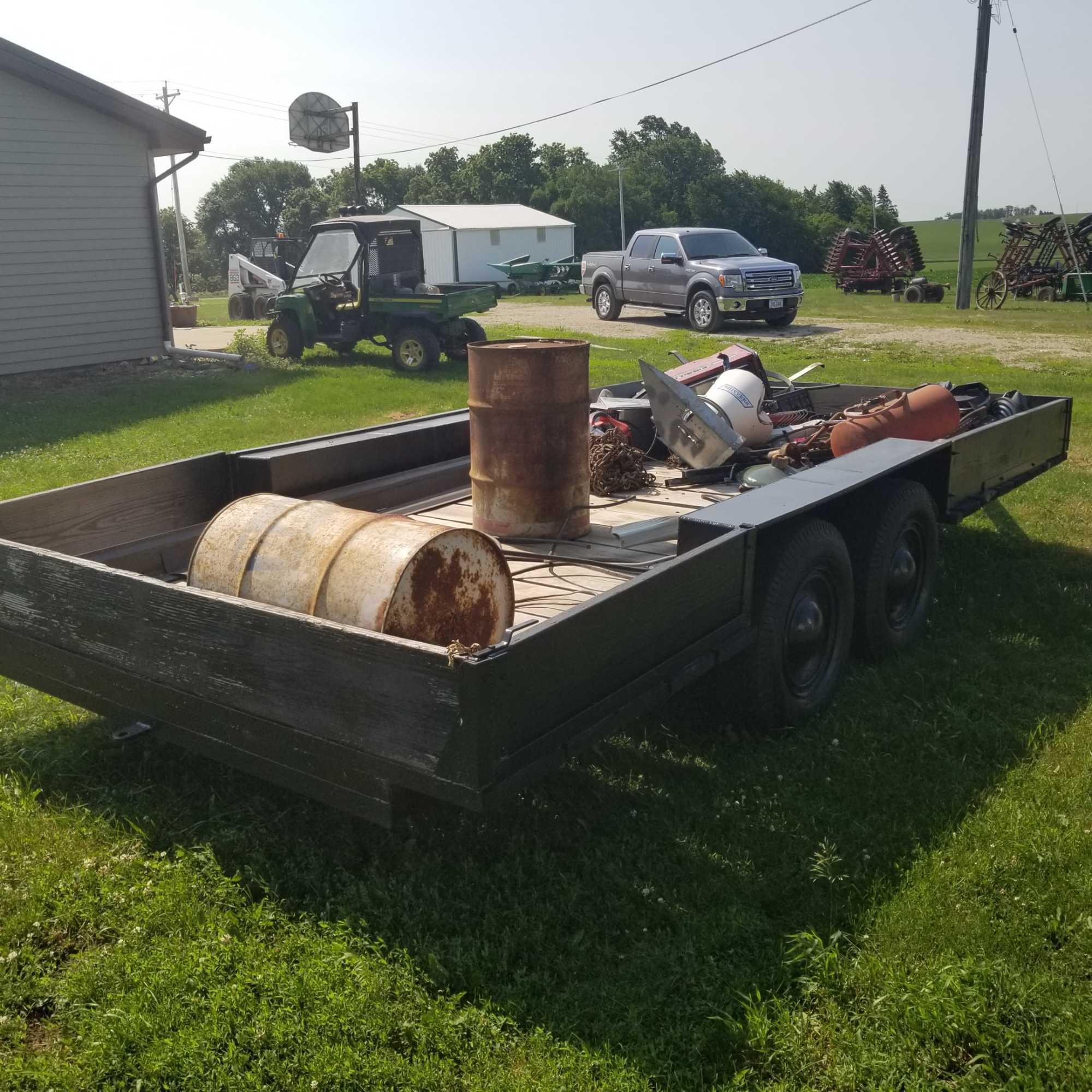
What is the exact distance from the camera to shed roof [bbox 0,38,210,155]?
47.4 feet

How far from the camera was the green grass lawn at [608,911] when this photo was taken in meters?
2.74

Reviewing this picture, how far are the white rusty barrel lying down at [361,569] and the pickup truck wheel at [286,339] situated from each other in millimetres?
13504

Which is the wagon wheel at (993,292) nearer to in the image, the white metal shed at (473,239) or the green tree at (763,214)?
the white metal shed at (473,239)

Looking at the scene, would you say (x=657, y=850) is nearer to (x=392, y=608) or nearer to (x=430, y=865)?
(x=430, y=865)

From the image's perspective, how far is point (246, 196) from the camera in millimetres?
97625

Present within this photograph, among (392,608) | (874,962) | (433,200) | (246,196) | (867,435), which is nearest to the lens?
(874,962)

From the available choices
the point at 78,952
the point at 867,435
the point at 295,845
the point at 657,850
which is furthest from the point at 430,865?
the point at 867,435

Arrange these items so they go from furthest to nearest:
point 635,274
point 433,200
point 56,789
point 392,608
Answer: point 433,200
point 635,274
point 56,789
point 392,608

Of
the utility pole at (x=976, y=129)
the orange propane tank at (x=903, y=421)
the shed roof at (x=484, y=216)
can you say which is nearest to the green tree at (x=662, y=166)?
the shed roof at (x=484, y=216)

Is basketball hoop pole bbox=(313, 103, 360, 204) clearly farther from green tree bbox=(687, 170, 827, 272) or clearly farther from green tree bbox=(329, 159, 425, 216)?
green tree bbox=(329, 159, 425, 216)

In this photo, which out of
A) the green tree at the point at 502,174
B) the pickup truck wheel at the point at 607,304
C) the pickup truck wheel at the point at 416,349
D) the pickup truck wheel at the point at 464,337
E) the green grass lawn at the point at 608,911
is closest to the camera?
the green grass lawn at the point at 608,911

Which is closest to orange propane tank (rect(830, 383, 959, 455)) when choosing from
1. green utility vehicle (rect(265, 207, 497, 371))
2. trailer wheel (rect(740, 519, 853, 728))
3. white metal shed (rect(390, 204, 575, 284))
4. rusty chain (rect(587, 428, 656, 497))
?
rusty chain (rect(587, 428, 656, 497))

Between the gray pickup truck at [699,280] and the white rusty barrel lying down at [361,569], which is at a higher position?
the gray pickup truck at [699,280]

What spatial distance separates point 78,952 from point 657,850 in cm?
173
